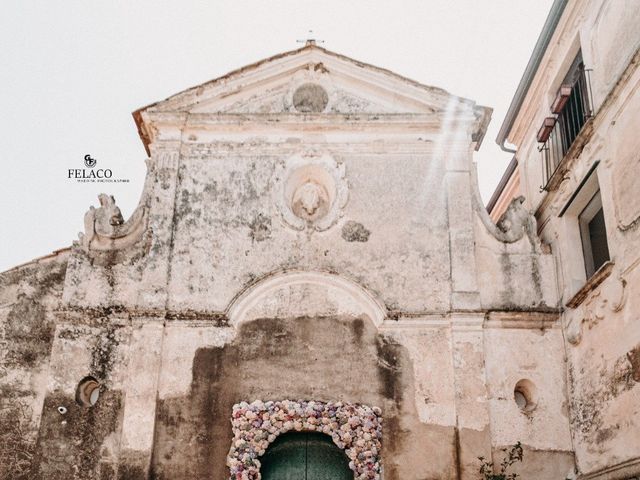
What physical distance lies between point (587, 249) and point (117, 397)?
6561 millimetres

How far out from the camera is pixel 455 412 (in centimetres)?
970

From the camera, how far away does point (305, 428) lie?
31.6ft

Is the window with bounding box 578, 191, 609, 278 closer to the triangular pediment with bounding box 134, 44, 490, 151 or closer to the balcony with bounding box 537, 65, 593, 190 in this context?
the balcony with bounding box 537, 65, 593, 190

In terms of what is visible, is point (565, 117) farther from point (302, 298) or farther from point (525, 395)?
point (302, 298)

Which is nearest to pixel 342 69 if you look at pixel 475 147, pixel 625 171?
pixel 475 147

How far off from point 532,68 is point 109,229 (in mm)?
6831

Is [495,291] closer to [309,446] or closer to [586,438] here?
[586,438]

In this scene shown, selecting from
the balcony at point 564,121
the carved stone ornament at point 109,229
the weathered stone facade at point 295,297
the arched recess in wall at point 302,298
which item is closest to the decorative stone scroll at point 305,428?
the weathered stone facade at point 295,297

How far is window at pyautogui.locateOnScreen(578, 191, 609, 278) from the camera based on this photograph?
10148 millimetres

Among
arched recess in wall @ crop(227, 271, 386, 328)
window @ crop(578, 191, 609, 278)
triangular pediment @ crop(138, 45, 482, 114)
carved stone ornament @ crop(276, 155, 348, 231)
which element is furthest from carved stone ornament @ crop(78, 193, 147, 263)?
window @ crop(578, 191, 609, 278)

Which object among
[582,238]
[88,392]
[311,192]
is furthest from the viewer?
[311,192]

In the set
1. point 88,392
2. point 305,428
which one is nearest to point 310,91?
point 305,428

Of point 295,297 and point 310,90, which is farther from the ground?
point 310,90

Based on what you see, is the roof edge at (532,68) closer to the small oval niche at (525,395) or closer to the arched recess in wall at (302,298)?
the arched recess in wall at (302,298)
